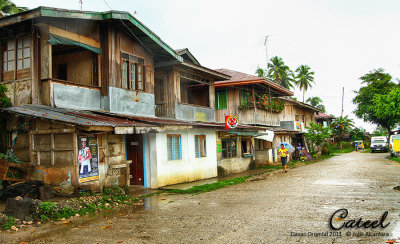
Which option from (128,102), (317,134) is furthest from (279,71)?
(128,102)

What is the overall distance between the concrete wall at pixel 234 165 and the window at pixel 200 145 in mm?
1800

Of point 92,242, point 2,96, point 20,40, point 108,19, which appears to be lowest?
point 92,242

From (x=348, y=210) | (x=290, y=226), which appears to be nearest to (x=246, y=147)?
(x=348, y=210)

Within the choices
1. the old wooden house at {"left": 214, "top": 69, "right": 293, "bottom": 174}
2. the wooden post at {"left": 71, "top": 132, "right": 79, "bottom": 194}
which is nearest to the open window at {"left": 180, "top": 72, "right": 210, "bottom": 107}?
the old wooden house at {"left": 214, "top": 69, "right": 293, "bottom": 174}

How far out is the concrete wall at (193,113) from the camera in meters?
16.9

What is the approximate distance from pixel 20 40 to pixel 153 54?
5.73m

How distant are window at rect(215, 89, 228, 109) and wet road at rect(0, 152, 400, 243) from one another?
12.1 meters

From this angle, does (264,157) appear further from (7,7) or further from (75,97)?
(7,7)

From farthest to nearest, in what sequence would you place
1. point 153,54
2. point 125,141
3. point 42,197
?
point 153,54 → point 125,141 → point 42,197

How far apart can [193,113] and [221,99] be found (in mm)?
5403

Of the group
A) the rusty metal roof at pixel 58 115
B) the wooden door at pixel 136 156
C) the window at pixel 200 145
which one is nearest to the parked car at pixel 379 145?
the window at pixel 200 145

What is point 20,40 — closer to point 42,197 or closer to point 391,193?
point 42,197

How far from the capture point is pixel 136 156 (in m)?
13.6

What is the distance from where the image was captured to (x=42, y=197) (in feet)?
30.4
